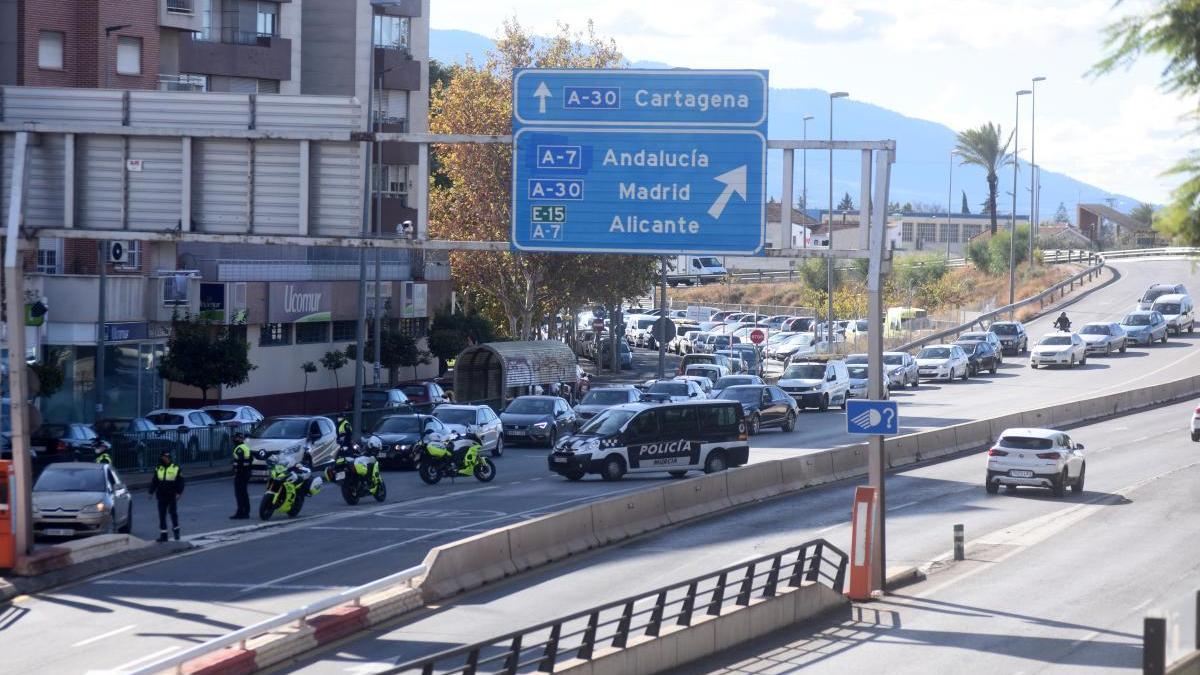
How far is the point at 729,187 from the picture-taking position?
2130 centimetres

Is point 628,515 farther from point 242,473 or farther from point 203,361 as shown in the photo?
point 203,361

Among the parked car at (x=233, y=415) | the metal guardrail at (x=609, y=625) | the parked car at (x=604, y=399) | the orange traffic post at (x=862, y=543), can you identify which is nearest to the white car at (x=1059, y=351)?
the parked car at (x=604, y=399)

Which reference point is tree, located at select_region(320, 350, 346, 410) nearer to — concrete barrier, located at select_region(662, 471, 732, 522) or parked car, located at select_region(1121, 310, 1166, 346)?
concrete barrier, located at select_region(662, 471, 732, 522)

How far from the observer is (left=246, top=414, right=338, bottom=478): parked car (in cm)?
3450

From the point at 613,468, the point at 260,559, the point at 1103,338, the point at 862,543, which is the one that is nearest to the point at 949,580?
the point at 862,543

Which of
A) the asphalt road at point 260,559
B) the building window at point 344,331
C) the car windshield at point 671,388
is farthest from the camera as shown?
the building window at point 344,331

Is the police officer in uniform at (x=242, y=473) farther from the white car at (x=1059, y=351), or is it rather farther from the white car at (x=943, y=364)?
the white car at (x=1059, y=351)

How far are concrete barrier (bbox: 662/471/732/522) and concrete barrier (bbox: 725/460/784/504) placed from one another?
246 millimetres

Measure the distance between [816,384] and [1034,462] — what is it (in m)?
20.7

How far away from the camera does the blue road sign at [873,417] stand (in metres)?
20.6

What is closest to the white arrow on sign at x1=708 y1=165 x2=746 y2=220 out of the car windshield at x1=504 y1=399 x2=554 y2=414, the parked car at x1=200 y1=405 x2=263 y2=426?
the parked car at x1=200 y1=405 x2=263 y2=426

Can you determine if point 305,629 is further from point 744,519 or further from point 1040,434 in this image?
point 1040,434

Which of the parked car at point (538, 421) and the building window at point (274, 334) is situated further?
the building window at point (274, 334)

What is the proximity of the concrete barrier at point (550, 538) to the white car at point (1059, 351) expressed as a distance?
4218 cm
